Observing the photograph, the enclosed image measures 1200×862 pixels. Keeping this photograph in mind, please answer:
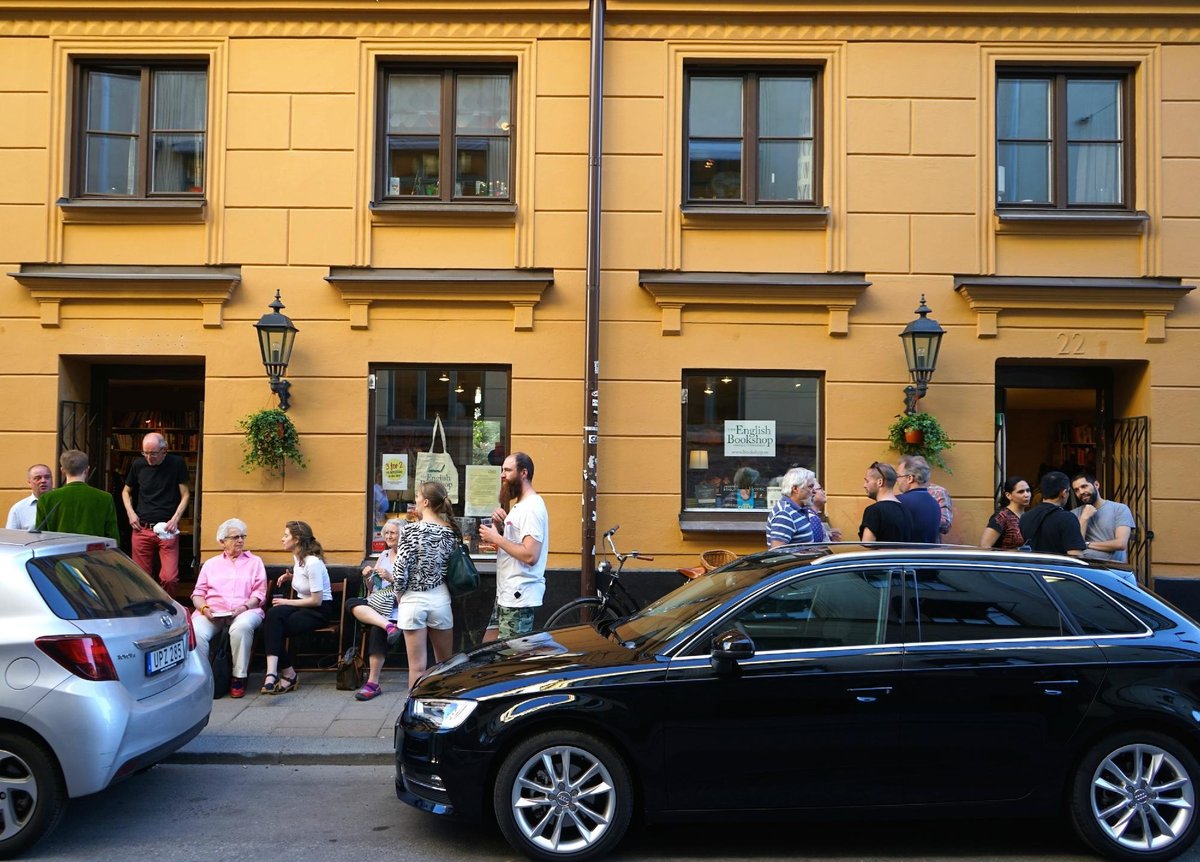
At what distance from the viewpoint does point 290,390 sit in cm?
956

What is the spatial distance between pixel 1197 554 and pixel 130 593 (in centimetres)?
895

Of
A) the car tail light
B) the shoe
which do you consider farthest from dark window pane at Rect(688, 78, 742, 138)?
the car tail light

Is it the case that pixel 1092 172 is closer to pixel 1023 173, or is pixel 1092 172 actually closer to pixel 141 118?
pixel 1023 173

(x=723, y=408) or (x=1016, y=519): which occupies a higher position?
(x=723, y=408)

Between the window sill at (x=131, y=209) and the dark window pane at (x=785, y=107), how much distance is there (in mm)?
5405

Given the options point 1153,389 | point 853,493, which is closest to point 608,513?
point 853,493

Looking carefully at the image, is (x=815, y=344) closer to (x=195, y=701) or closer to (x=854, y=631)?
(x=854, y=631)

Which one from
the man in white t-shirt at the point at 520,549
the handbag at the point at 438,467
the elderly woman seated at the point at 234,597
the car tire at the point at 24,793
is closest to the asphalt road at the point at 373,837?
the car tire at the point at 24,793

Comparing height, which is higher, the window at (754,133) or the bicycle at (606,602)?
the window at (754,133)

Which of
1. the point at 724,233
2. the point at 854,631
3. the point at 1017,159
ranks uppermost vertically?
the point at 1017,159

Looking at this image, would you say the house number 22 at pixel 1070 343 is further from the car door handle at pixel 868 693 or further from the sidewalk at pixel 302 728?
the sidewalk at pixel 302 728

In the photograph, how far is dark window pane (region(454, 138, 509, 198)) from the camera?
9.92 meters

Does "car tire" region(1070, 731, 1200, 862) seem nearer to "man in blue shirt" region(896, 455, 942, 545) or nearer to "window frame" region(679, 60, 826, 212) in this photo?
"man in blue shirt" region(896, 455, 942, 545)

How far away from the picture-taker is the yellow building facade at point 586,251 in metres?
9.58
